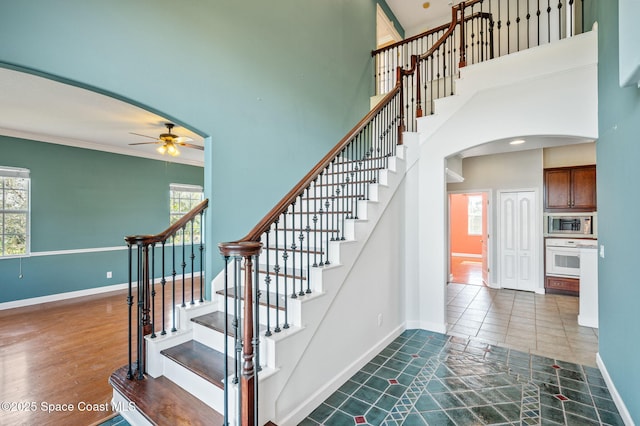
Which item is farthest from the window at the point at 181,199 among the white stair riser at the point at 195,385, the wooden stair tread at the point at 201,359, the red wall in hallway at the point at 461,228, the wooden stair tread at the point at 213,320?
the red wall in hallway at the point at 461,228

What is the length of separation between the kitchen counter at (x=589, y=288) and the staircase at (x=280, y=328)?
2727 mm

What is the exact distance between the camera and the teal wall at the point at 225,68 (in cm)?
217

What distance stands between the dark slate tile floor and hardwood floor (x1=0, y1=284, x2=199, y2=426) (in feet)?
6.31

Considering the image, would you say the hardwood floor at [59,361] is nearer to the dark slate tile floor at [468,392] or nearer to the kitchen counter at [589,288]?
the dark slate tile floor at [468,392]

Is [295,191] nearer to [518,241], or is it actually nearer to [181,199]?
[518,241]

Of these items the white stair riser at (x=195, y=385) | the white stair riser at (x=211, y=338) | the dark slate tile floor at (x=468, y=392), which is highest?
the white stair riser at (x=211, y=338)

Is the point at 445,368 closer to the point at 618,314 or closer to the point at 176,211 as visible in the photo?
the point at 618,314

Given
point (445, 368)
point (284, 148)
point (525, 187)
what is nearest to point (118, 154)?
point (284, 148)

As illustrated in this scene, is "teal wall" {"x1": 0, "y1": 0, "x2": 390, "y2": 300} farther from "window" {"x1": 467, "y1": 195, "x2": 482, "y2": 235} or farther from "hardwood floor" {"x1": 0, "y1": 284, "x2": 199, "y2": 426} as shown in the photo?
"window" {"x1": 467, "y1": 195, "x2": 482, "y2": 235}

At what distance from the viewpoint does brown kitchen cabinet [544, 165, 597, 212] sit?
5422 mm

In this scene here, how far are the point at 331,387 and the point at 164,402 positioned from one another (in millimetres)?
1298

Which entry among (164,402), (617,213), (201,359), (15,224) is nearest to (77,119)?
(15,224)

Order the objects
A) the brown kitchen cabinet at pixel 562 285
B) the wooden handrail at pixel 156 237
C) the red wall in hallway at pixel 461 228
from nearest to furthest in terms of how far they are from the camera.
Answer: the wooden handrail at pixel 156 237 → the brown kitchen cabinet at pixel 562 285 → the red wall in hallway at pixel 461 228

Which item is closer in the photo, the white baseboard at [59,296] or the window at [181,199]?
the white baseboard at [59,296]
